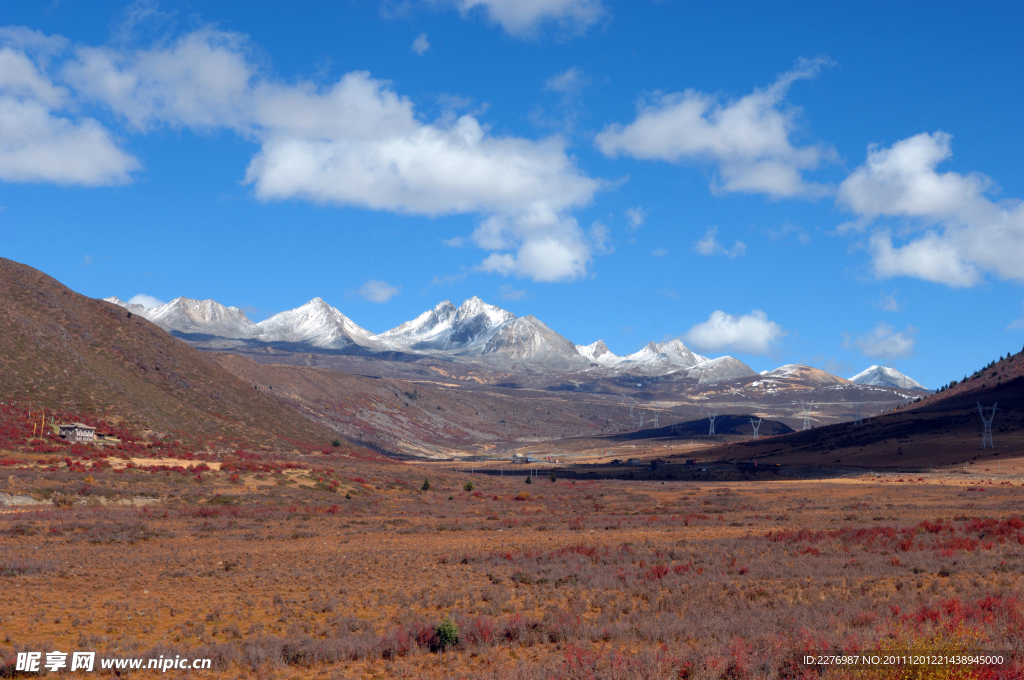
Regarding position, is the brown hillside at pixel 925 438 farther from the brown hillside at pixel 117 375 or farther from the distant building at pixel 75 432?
the distant building at pixel 75 432

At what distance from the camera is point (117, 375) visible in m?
87.9

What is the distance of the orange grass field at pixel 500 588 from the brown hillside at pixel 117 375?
36.2 m

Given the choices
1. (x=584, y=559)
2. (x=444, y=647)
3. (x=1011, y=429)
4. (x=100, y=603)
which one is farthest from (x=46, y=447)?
(x=1011, y=429)

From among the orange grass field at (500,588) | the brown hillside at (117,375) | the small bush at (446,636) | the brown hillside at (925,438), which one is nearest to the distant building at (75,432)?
the brown hillside at (117,375)

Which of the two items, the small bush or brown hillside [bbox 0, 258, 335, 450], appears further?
brown hillside [bbox 0, 258, 335, 450]

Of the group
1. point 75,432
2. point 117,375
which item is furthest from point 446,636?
point 117,375

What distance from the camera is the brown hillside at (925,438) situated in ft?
351

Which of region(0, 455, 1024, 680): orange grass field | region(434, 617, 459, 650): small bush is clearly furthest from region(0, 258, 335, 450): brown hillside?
region(434, 617, 459, 650): small bush

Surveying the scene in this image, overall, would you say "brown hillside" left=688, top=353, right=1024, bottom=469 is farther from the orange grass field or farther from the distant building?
the distant building

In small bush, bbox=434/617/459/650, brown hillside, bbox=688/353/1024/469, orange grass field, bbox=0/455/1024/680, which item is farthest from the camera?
brown hillside, bbox=688/353/1024/469

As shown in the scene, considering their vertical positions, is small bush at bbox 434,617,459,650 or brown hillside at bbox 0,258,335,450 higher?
brown hillside at bbox 0,258,335,450

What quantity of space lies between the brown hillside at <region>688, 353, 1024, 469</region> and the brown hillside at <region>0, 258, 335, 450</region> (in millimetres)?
87588

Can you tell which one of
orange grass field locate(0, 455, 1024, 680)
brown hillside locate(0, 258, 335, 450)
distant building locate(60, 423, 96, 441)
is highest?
brown hillside locate(0, 258, 335, 450)

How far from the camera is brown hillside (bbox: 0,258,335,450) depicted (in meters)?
76.0
